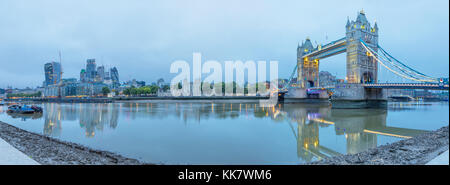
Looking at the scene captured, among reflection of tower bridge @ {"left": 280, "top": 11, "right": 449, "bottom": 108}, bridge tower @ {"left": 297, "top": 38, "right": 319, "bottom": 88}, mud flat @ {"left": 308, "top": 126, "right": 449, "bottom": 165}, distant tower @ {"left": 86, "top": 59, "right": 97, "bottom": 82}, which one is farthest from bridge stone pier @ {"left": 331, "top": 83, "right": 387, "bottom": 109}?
distant tower @ {"left": 86, "top": 59, "right": 97, "bottom": 82}

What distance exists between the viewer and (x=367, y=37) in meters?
31.1

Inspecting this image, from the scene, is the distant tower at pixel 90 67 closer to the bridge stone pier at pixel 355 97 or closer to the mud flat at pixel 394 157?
the bridge stone pier at pixel 355 97

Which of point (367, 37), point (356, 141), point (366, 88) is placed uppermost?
point (367, 37)

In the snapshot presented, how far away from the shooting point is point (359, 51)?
30109mm

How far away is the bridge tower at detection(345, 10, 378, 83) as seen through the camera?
1176 inches

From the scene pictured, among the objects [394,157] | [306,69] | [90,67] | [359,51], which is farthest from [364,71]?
[90,67]

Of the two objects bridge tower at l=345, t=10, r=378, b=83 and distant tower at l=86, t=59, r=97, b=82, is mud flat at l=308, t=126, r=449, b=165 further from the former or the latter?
distant tower at l=86, t=59, r=97, b=82

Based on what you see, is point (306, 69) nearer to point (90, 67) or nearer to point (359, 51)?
point (359, 51)
